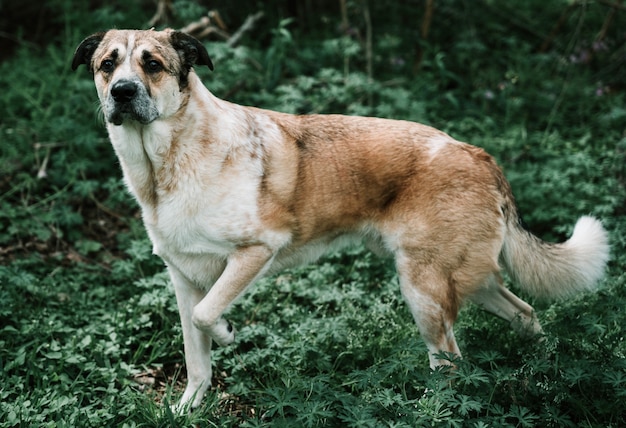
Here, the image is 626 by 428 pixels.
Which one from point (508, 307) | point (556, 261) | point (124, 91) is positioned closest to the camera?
point (124, 91)

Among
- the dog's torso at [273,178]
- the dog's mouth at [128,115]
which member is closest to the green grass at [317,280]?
the dog's torso at [273,178]

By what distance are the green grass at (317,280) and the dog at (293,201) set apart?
1.01 ft

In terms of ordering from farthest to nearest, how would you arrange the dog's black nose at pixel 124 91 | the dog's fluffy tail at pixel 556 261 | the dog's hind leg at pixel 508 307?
the dog's hind leg at pixel 508 307 < the dog's fluffy tail at pixel 556 261 < the dog's black nose at pixel 124 91

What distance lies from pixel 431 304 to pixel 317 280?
1.27m

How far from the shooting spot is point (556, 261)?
3707 millimetres

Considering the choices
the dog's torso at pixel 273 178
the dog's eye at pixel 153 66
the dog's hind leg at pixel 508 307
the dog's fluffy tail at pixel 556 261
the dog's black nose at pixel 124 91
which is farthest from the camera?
the dog's hind leg at pixel 508 307

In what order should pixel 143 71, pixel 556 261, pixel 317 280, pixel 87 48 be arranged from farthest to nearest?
pixel 317 280 → pixel 556 261 → pixel 87 48 → pixel 143 71

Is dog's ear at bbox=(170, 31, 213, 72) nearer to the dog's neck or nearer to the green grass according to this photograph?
the dog's neck

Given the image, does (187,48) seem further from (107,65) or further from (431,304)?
(431,304)

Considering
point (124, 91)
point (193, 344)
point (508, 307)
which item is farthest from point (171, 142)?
point (508, 307)

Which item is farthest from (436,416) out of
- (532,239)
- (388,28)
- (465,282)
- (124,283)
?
(388,28)

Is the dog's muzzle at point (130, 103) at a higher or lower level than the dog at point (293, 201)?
higher

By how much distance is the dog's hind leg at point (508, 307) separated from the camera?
12.6 ft

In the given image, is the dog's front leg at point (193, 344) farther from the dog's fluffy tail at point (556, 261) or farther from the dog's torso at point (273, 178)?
the dog's fluffy tail at point (556, 261)
